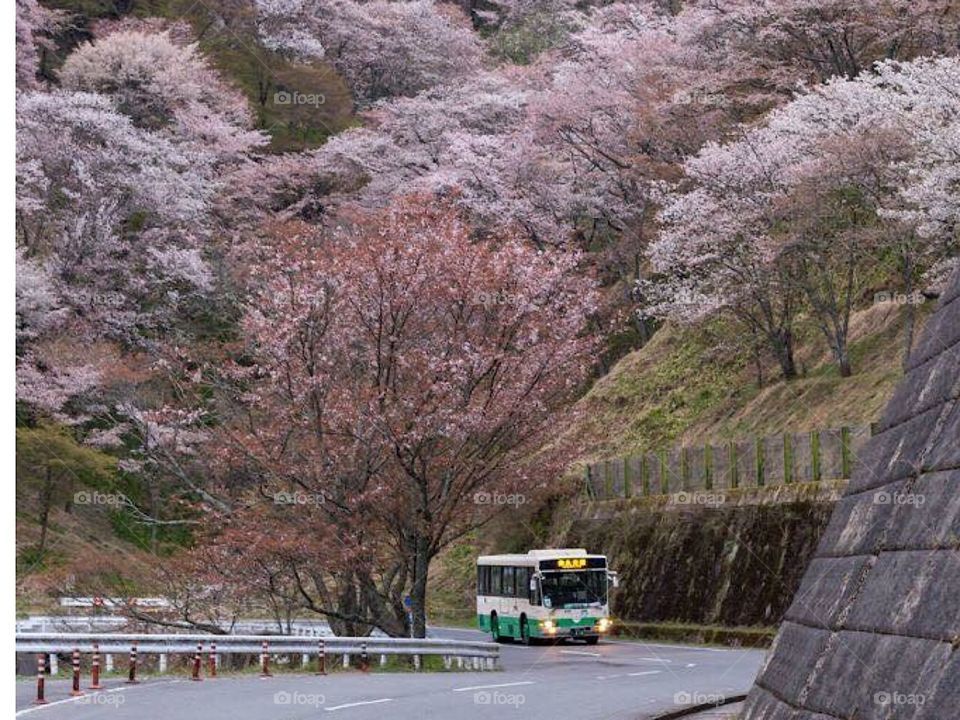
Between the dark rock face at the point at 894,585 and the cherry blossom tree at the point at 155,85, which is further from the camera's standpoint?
the cherry blossom tree at the point at 155,85

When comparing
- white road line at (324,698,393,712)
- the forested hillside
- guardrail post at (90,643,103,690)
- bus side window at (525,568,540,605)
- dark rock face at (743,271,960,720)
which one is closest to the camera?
dark rock face at (743,271,960,720)

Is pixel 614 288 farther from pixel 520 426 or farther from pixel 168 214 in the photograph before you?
pixel 520 426

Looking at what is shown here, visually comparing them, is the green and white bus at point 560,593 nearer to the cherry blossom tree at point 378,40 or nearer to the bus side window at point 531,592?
the bus side window at point 531,592

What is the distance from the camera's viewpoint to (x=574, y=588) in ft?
104

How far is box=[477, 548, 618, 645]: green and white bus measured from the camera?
3167cm

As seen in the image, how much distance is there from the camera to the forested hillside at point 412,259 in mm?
28250

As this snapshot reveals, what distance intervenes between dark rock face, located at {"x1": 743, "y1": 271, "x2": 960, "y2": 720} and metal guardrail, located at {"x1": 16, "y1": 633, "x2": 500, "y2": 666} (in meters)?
16.6

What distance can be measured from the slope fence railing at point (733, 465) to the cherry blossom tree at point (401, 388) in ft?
19.7

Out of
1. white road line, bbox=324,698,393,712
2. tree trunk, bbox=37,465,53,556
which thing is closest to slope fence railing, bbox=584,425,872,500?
white road line, bbox=324,698,393,712

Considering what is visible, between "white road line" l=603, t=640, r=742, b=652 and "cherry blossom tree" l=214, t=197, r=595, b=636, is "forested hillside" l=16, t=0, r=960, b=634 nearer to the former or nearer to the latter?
"cherry blossom tree" l=214, t=197, r=595, b=636

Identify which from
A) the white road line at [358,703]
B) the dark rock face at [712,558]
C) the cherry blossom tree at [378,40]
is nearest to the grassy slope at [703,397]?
the dark rock face at [712,558]

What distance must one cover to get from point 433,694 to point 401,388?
10522 mm

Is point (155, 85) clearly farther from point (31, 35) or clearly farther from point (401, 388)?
point (401, 388)

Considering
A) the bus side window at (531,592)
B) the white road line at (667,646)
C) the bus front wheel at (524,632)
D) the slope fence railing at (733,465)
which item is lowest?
the white road line at (667,646)
